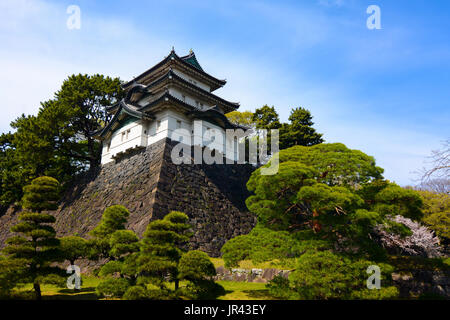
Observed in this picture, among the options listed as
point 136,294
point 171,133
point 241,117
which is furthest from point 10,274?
point 241,117

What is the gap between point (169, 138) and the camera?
18359 millimetres

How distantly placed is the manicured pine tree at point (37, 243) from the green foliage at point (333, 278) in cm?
676

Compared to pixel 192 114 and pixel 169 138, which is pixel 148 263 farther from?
pixel 192 114

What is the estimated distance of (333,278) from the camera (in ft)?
24.9

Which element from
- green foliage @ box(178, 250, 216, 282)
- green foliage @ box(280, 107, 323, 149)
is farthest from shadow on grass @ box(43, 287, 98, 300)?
green foliage @ box(280, 107, 323, 149)

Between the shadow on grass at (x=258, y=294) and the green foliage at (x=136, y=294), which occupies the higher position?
the green foliage at (x=136, y=294)

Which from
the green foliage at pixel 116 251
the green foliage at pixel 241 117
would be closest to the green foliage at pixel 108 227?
the green foliage at pixel 116 251

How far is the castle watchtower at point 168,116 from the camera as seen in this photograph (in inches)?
749

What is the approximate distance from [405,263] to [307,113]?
18254 mm

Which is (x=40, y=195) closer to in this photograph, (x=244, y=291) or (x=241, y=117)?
(x=244, y=291)

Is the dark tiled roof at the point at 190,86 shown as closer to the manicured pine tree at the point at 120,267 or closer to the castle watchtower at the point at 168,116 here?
the castle watchtower at the point at 168,116
